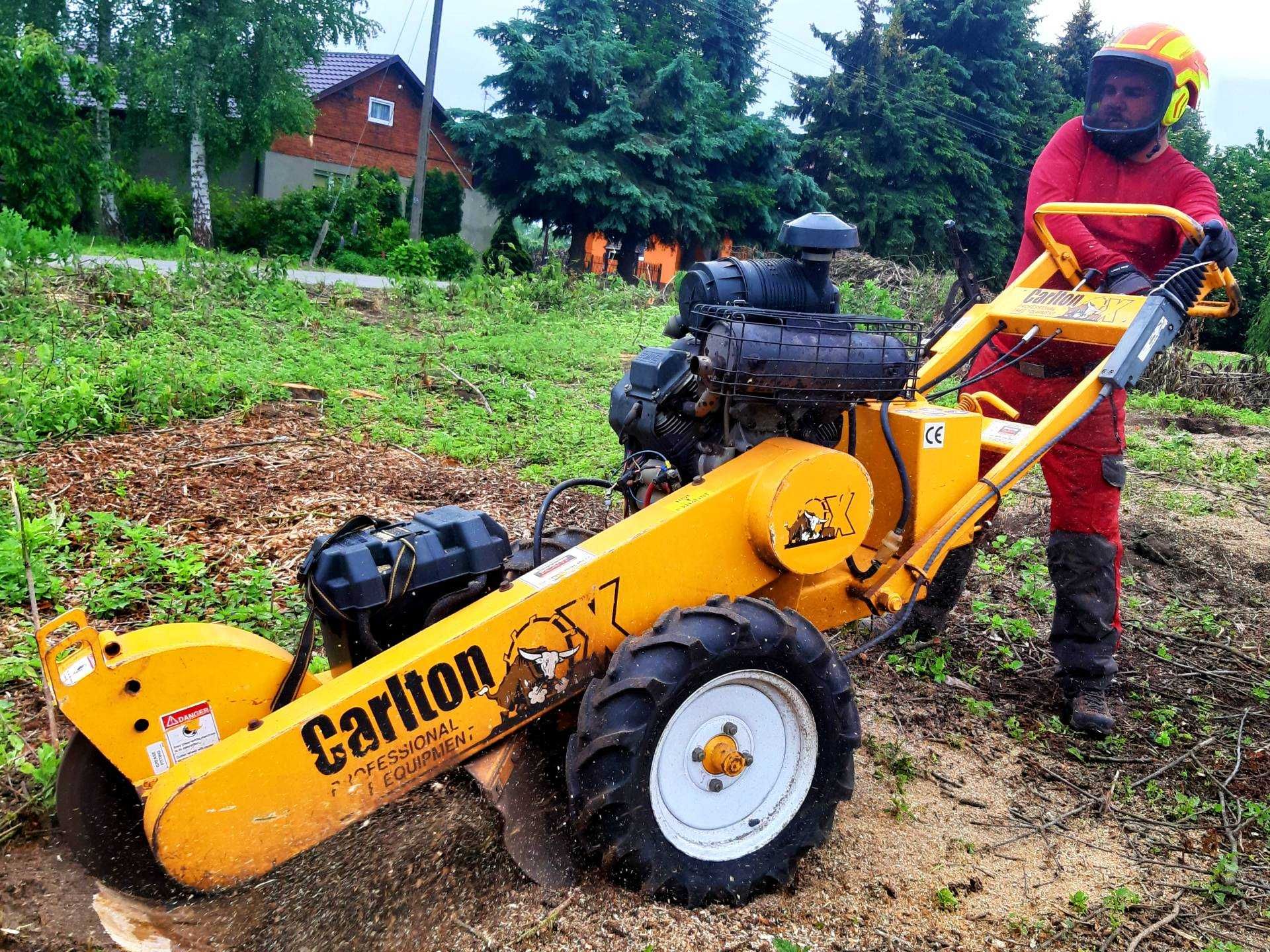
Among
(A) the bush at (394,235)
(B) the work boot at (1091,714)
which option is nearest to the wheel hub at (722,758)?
(B) the work boot at (1091,714)

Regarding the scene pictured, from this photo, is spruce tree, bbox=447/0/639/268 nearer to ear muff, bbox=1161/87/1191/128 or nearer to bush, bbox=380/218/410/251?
bush, bbox=380/218/410/251

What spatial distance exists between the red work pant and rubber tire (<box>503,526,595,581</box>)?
1666 mm

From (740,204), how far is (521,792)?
82.0ft

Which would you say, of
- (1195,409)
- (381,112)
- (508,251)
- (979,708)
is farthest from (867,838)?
(381,112)

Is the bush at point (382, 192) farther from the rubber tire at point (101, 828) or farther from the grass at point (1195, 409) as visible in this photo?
the rubber tire at point (101, 828)

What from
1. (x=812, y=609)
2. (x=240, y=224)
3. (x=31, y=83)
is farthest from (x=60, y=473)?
(x=240, y=224)

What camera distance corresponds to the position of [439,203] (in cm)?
2955

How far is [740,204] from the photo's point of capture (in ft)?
85.8

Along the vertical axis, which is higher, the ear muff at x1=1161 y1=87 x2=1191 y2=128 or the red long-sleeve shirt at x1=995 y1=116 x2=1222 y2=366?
the ear muff at x1=1161 y1=87 x2=1191 y2=128

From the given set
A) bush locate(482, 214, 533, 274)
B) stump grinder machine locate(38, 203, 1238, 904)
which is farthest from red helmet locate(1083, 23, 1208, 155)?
bush locate(482, 214, 533, 274)

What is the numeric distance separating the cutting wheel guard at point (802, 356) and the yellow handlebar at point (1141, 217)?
1261mm

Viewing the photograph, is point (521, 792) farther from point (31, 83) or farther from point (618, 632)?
point (31, 83)

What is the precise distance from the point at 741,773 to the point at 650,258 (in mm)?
34272

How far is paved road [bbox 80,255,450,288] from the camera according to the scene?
10561 millimetres
